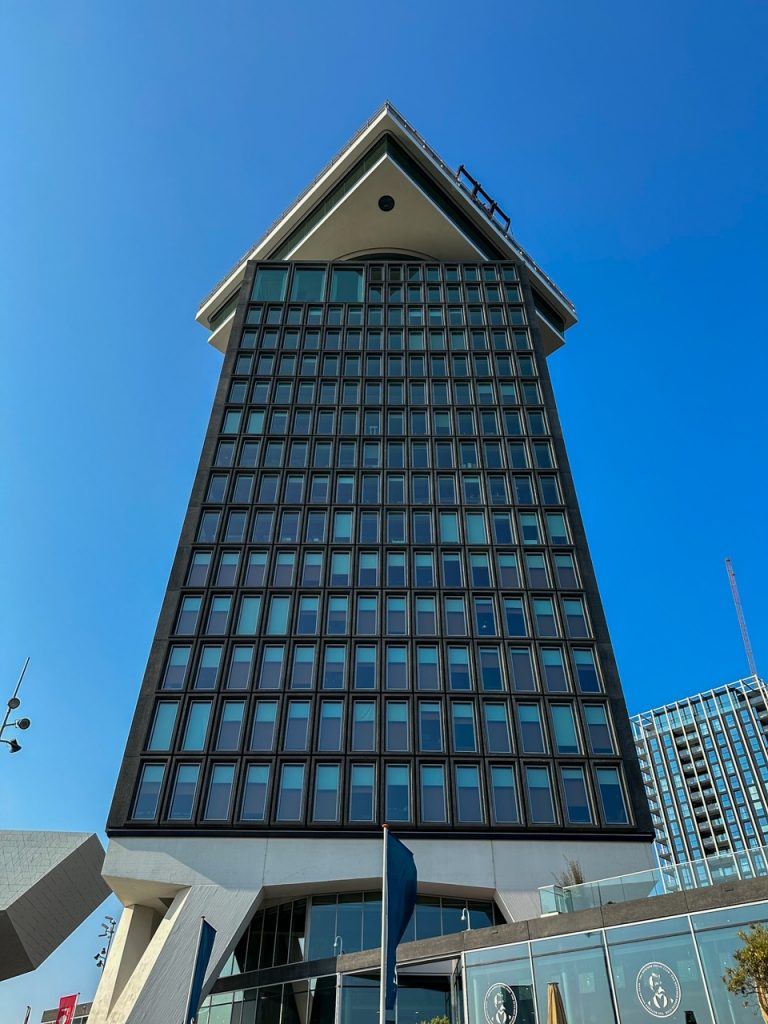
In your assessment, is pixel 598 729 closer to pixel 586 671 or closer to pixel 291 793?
pixel 586 671

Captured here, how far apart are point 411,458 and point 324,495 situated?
6.25 m

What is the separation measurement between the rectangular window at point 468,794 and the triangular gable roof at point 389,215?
4776 cm

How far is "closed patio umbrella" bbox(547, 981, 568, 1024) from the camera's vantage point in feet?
69.9

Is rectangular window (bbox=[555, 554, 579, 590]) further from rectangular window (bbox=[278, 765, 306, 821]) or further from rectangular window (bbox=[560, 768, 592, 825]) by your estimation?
rectangular window (bbox=[278, 765, 306, 821])

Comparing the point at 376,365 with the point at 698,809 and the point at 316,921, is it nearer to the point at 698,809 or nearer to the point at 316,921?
the point at 316,921

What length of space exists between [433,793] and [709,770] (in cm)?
12411

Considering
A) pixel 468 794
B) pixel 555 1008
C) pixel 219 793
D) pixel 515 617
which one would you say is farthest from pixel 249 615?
pixel 555 1008

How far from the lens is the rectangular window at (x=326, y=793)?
3769cm

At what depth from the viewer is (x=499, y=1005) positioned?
24516 millimetres

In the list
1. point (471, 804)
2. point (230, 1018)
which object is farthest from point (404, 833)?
point (230, 1018)

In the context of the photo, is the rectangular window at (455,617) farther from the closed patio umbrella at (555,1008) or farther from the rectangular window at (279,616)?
the closed patio umbrella at (555,1008)

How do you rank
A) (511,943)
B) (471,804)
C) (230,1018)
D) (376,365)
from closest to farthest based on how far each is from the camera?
(511,943), (230,1018), (471,804), (376,365)

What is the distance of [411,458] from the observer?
173 feet

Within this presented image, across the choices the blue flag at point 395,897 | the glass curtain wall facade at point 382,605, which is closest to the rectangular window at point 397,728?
the glass curtain wall facade at point 382,605
